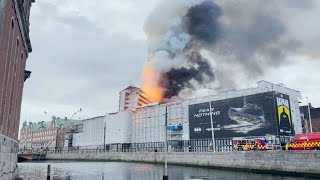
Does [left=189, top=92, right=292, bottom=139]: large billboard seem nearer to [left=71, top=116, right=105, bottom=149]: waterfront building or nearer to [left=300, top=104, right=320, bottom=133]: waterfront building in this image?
[left=300, top=104, right=320, bottom=133]: waterfront building

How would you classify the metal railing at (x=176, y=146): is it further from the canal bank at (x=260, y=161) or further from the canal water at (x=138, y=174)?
the canal water at (x=138, y=174)

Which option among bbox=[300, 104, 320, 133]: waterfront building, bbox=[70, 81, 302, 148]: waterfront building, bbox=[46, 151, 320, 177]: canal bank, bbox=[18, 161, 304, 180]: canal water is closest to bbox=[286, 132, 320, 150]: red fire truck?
bbox=[46, 151, 320, 177]: canal bank

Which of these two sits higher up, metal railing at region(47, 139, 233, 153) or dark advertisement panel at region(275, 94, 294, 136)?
dark advertisement panel at region(275, 94, 294, 136)

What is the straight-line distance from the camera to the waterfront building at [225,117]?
8525 cm

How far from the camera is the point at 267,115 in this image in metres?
84.6

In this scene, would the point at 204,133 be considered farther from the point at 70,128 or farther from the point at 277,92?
the point at 70,128

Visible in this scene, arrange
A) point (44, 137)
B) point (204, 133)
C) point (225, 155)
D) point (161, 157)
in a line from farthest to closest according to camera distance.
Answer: point (44, 137), point (204, 133), point (161, 157), point (225, 155)

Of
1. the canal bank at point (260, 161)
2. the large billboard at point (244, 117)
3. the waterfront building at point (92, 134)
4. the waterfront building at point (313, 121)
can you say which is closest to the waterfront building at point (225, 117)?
the large billboard at point (244, 117)

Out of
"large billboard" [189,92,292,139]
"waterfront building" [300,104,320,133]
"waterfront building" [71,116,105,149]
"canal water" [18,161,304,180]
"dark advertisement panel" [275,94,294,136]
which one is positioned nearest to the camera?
"canal water" [18,161,304,180]

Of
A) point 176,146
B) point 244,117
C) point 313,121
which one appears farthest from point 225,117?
point 313,121

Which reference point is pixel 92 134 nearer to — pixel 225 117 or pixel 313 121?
pixel 225 117

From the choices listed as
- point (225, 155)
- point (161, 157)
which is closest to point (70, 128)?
point (161, 157)

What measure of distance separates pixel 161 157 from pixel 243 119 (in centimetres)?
2976

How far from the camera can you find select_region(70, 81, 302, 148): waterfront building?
8525cm
